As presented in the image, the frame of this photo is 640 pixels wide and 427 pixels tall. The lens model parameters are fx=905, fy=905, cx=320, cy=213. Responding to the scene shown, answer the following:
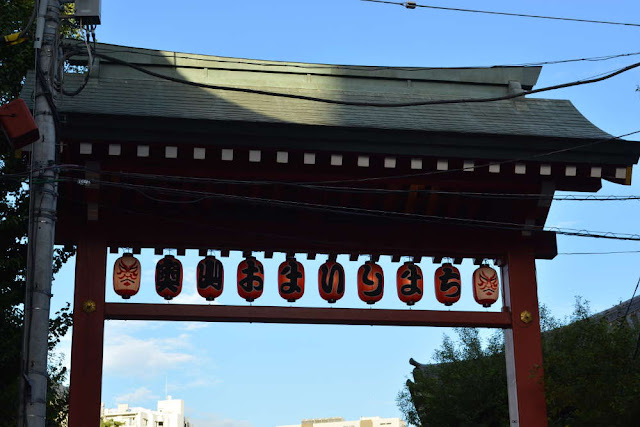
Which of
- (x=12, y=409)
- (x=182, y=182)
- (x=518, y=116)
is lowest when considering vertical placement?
(x=12, y=409)

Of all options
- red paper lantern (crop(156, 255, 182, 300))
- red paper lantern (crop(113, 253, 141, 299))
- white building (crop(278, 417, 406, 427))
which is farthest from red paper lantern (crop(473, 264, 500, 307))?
Result: white building (crop(278, 417, 406, 427))

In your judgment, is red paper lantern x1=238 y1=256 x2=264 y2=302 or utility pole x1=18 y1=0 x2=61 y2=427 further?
red paper lantern x1=238 y1=256 x2=264 y2=302

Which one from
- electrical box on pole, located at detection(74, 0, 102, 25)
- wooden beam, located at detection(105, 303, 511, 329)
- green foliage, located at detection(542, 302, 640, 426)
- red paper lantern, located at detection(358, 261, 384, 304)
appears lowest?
green foliage, located at detection(542, 302, 640, 426)

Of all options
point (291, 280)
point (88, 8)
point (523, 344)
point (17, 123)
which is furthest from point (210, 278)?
point (523, 344)

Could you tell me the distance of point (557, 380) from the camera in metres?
13.2

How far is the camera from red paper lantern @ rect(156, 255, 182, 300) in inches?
470

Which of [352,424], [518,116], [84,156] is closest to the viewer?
[84,156]

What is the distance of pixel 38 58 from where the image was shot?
9250mm

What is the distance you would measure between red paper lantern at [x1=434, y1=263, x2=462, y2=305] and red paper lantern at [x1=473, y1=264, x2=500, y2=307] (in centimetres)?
30

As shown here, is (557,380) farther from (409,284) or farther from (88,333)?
(88,333)

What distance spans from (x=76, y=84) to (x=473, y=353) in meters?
11.1

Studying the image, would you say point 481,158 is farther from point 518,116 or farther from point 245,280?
point 245,280

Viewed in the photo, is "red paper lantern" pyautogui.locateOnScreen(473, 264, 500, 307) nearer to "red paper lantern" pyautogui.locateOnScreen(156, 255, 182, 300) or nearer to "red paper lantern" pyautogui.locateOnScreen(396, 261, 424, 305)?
"red paper lantern" pyautogui.locateOnScreen(396, 261, 424, 305)

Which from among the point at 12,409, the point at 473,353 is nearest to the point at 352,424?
the point at 473,353
